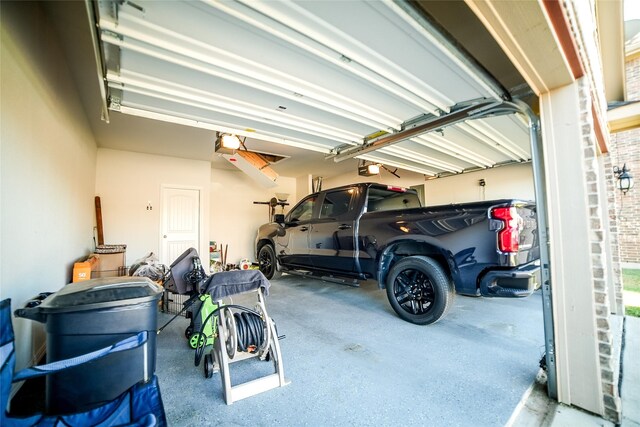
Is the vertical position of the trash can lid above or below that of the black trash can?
above

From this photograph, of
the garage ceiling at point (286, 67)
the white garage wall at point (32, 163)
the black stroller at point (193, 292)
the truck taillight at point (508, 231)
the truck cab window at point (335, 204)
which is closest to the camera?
the garage ceiling at point (286, 67)

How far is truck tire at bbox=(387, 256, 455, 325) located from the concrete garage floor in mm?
163

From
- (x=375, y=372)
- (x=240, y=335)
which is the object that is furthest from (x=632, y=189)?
(x=240, y=335)

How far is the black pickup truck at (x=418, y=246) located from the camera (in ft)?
7.84

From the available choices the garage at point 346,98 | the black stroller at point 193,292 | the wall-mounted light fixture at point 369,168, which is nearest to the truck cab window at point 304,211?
the garage at point 346,98

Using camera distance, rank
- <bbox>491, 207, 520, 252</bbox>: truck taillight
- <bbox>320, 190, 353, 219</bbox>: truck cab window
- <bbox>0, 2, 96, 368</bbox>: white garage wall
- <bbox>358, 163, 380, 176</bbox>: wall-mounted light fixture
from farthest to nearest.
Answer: <bbox>358, 163, 380, 176</bbox>: wall-mounted light fixture < <bbox>320, 190, 353, 219</bbox>: truck cab window < <bbox>491, 207, 520, 252</bbox>: truck taillight < <bbox>0, 2, 96, 368</bbox>: white garage wall

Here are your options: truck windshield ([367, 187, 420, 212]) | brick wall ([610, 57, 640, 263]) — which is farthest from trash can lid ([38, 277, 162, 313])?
brick wall ([610, 57, 640, 263])

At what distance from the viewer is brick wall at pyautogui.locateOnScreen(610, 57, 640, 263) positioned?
18.6 feet

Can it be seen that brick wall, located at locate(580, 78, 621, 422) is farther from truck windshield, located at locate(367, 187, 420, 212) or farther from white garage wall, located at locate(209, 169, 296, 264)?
white garage wall, located at locate(209, 169, 296, 264)

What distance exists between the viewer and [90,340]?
1.40 m

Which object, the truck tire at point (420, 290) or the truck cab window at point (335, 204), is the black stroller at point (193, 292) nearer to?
the truck tire at point (420, 290)

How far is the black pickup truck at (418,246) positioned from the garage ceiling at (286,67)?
42.8 inches

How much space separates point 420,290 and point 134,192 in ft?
19.5

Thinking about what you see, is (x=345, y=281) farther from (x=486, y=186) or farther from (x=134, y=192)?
(x=134, y=192)
